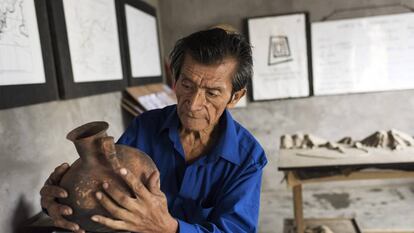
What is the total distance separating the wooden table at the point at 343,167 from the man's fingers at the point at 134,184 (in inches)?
61.5

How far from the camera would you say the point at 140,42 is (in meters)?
2.94

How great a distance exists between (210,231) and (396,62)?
3.25 m

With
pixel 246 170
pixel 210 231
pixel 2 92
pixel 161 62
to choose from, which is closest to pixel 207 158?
pixel 246 170

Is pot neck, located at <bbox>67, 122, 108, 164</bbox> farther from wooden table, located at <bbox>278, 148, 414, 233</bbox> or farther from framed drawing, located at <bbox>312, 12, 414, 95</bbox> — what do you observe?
framed drawing, located at <bbox>312, 12, 414, 95</bbox>

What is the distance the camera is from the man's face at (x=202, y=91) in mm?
1144

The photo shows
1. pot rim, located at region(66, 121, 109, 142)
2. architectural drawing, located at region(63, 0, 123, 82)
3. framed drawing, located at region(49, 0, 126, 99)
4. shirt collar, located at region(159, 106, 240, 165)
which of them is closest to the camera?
pot rim, located at region(66, 121, 109, 142)

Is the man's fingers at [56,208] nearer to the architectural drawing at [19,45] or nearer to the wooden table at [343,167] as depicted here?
the architectural drawing at [19,45]

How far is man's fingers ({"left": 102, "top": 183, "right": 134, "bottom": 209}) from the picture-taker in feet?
2.70

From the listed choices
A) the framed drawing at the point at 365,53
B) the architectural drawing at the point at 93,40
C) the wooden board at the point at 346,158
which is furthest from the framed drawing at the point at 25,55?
the framed drawing at the point at 365,53

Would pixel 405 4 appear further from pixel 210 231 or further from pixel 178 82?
pixel 210 231

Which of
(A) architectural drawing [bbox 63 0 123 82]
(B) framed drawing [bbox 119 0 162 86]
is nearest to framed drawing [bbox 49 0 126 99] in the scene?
(A) architectural drawing [bbox 63 0 123 82]

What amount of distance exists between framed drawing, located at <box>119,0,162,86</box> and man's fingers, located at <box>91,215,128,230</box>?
6.23 feet

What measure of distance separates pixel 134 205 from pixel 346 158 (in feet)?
6.28

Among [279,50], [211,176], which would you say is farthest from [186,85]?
[279,50]
